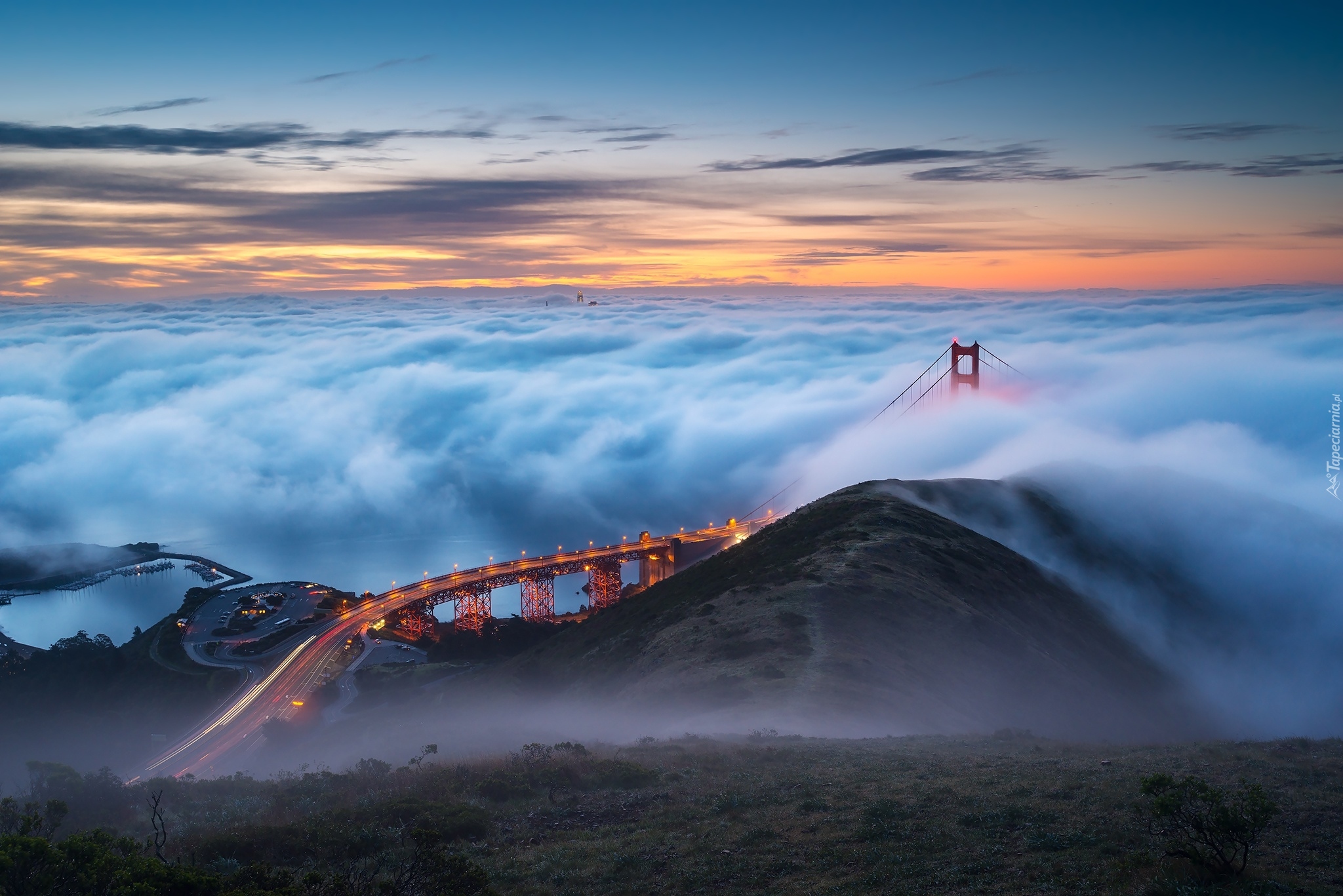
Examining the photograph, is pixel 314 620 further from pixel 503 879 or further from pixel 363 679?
pixel 503 879

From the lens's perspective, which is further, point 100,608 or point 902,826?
point 100,608

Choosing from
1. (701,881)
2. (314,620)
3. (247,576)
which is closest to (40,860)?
(701,881)

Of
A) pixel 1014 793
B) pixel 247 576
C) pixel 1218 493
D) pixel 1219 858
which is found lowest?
pixel 247 576

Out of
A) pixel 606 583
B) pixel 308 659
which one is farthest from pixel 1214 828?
pixel 606 583

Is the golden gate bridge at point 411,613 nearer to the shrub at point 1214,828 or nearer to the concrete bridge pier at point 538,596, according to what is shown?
the concrete bridge pier at point 538,596

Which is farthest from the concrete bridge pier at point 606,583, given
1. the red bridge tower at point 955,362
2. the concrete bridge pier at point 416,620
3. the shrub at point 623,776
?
the shrub at point 623,776

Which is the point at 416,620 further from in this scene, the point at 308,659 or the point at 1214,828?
the point at 1214,828
